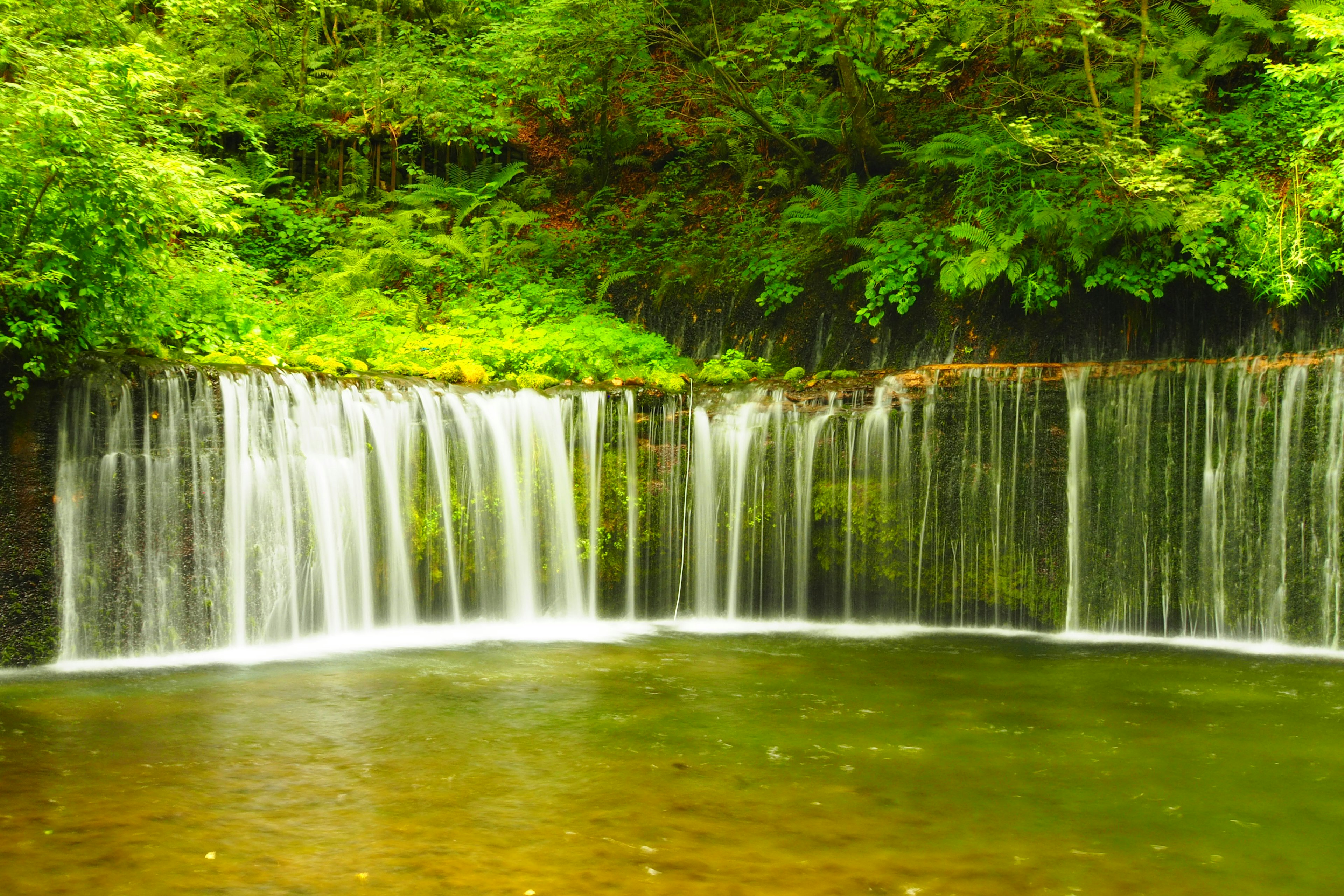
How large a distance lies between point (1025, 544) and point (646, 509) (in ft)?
14.1

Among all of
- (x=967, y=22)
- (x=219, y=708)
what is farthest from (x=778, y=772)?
(x=967, y=22)

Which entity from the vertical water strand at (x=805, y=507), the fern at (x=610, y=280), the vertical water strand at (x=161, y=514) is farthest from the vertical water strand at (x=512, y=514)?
the fern at (x=610, y=280)

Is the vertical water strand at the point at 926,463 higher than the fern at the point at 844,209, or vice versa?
the fern at the point at 844,209

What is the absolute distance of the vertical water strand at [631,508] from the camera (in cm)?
1219

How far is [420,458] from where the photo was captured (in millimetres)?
11273

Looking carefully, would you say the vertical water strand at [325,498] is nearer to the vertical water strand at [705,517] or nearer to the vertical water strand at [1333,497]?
the vertical water strand at [705,517]

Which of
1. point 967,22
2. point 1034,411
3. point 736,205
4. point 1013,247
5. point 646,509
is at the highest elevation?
point 967,22

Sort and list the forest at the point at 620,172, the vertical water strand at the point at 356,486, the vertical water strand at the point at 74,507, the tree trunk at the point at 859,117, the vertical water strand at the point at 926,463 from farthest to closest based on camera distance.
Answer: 1. the tree trunk at the point at 859,117
2. the vertical water strand at the point at 926,463
3. the vertical water strand at the point at 356,486
4. the forest at the point at 620,172
5. the vertical water strand at the point at 74,507

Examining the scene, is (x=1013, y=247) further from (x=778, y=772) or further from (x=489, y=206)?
(x=489, y=206)

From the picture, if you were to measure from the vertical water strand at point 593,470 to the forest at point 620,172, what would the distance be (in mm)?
893

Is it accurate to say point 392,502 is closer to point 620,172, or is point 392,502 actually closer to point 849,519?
point 849,519

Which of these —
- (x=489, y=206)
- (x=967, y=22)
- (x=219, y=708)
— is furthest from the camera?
(x=489, y=206)

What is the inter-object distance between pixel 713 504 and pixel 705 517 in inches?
7.1

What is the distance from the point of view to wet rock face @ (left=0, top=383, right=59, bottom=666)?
28.9 ft
